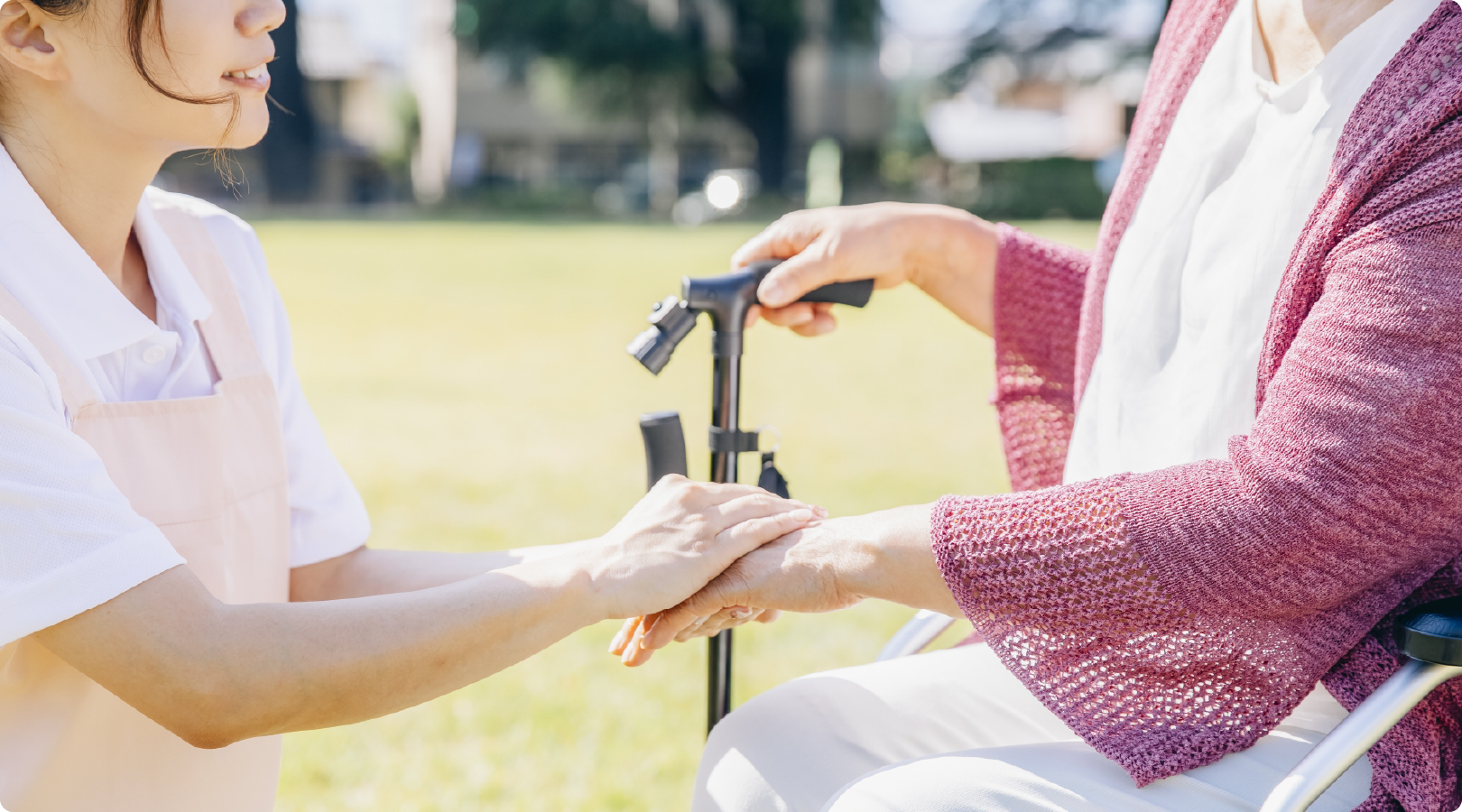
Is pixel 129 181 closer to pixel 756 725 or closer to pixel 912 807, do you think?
pixel 756 725

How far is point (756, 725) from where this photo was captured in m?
1.72

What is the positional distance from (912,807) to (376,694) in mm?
655

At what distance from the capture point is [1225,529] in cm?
138

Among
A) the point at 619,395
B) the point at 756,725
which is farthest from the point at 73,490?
the point at 619,395

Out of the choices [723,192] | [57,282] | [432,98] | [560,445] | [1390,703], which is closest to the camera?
[1390,703]

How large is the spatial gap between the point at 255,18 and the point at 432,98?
1868 inches

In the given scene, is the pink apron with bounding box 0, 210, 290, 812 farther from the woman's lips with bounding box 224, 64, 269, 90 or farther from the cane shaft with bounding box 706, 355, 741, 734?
the cane shaft with bounding box 706, 355, 741, 734

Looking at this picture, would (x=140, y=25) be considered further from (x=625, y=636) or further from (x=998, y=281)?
(x=998, y=281)

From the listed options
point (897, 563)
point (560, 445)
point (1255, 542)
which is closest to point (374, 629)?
point (897, 563)

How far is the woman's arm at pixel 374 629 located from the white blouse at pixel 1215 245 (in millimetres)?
521

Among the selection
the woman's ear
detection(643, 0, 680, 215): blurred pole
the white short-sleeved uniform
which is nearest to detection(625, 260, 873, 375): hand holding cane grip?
the white short-sleeved uniform

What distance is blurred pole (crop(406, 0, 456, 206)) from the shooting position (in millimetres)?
44031

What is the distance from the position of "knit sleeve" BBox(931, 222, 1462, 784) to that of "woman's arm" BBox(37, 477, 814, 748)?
38cm

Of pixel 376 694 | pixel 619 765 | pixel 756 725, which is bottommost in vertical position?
pixel 619 765
